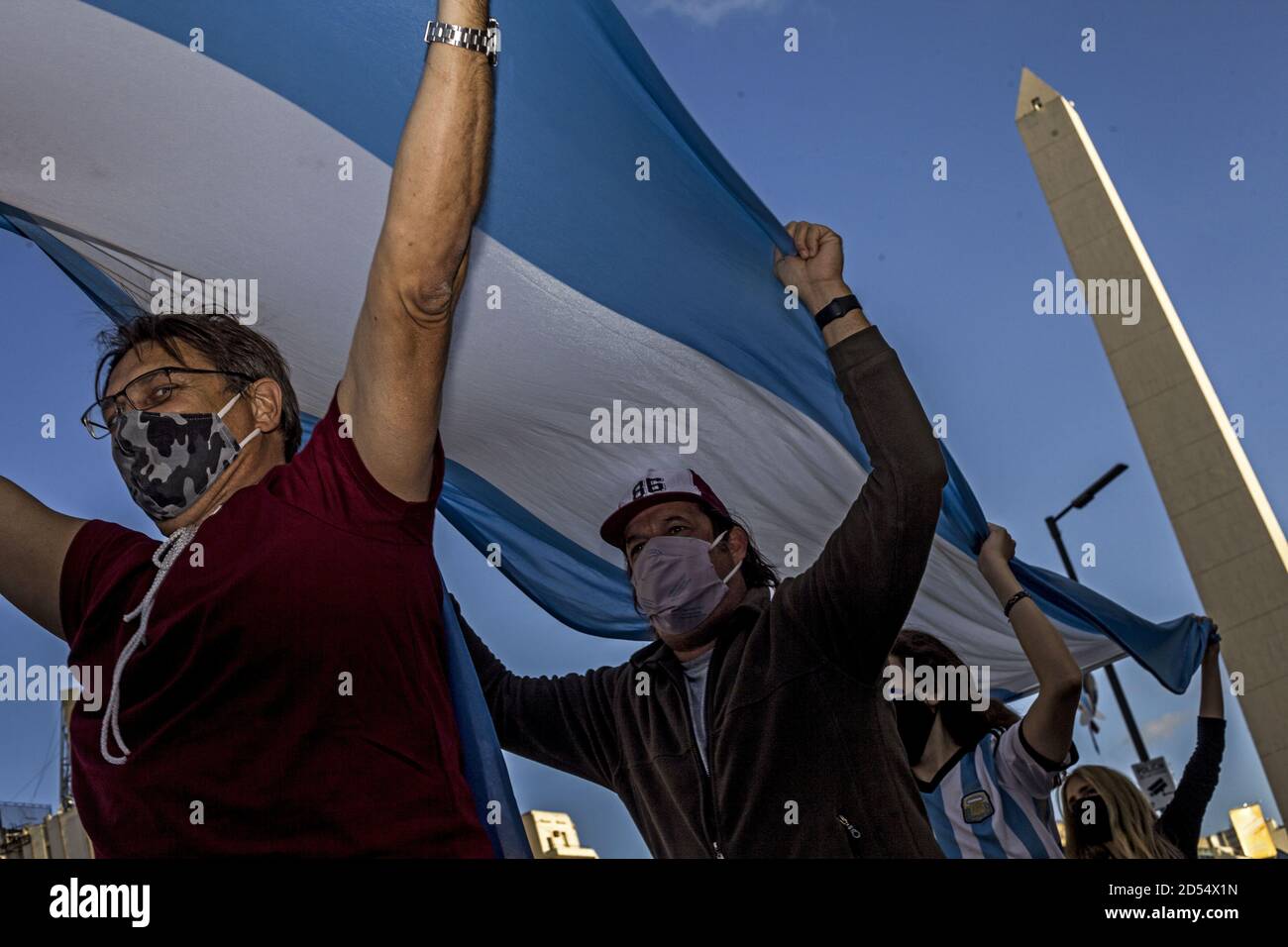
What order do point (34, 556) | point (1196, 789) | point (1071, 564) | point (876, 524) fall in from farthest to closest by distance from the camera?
point (1071, 564) < point (1196, 789) < point (876, 524) < point (34, 556)

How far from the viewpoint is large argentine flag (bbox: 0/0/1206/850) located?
296 centimetres

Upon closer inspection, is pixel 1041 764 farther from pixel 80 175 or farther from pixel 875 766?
pixel 80 175

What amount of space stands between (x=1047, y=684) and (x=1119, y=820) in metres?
0.54

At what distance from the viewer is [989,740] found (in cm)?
373

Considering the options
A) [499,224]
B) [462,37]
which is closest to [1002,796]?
[499,224]

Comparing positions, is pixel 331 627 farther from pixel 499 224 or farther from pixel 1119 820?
pixel 1119 820

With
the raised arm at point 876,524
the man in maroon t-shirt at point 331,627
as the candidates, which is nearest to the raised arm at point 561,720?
the raised arm at point 876,524

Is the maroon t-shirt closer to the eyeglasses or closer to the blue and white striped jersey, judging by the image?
the eyeglasses

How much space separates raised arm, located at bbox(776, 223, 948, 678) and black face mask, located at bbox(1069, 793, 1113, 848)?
4.03 feet

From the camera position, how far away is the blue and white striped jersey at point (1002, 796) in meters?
3.39

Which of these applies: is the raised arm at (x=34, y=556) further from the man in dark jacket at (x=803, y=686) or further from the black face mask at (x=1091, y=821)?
the black face mask at (x=1091, y=821)

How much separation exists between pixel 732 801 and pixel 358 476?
1.37m
